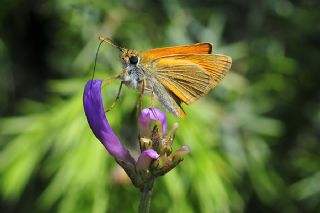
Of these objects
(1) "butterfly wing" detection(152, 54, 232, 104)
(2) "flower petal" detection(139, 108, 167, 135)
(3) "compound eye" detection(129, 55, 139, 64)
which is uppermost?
(3) "compound eye" detection(129, 55, 139, 64)

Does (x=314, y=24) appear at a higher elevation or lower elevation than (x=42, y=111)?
lower

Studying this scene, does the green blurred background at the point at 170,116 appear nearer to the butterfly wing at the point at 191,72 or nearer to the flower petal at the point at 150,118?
the butterfly wing at the point at 191,72

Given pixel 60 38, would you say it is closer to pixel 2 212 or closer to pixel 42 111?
pixel 42 111

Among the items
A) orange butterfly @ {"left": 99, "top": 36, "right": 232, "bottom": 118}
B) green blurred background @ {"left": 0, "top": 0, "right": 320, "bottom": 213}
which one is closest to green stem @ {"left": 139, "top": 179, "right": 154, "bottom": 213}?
orange butterfly @ {"left": 99, "top": 36, "right": 232, "bottom": 118}

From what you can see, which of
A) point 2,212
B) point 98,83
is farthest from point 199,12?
point 98,83

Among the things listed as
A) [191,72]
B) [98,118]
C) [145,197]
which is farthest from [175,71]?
[145,197]

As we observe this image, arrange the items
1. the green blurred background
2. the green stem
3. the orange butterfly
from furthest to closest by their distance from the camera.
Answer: the green blurred background → the orange butterfly → the green stem

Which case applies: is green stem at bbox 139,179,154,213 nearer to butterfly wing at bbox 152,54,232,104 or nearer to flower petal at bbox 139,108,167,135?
flower petal at bbox 139,108,167,135
